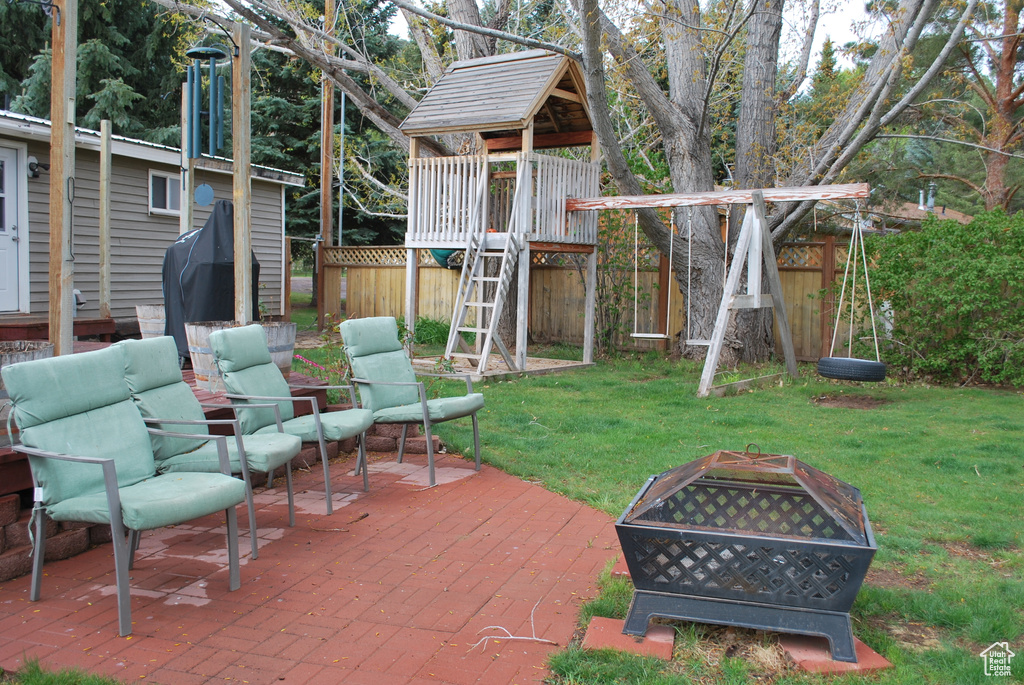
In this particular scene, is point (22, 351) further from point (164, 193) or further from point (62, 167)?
point (164, 193)

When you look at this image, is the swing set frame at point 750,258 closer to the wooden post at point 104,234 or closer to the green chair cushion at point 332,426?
the green chair cushion at point 332,426

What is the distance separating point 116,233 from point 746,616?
39.2 feet

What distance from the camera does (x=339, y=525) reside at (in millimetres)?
4793

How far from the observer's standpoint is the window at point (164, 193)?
1309 centimetres

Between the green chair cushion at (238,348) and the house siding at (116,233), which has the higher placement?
the house siding at (116,233)

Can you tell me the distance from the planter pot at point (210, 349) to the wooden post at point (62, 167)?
129 cm

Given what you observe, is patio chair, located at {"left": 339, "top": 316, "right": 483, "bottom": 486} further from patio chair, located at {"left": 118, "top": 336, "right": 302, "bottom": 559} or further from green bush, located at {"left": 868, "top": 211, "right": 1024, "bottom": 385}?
green bush, located at {"left": 868, "top": 211, "right": 1024, "bottom": 385}

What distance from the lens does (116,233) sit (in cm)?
1252

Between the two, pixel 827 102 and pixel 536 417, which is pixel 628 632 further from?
pixel 827 102

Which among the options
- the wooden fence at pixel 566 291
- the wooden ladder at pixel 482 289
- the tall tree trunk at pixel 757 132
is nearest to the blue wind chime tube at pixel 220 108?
the wooden ladder at pixel 482 289

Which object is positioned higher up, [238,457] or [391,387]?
[391,387]

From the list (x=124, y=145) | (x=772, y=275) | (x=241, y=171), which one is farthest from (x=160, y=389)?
(x=124, y=145)

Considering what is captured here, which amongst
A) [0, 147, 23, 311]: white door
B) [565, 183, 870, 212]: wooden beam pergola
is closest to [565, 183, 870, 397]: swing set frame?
[565, 183, 870, 212]: wooden beam pergola

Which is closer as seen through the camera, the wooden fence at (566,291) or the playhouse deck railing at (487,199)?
the playhouse deck railing at (487,199)
